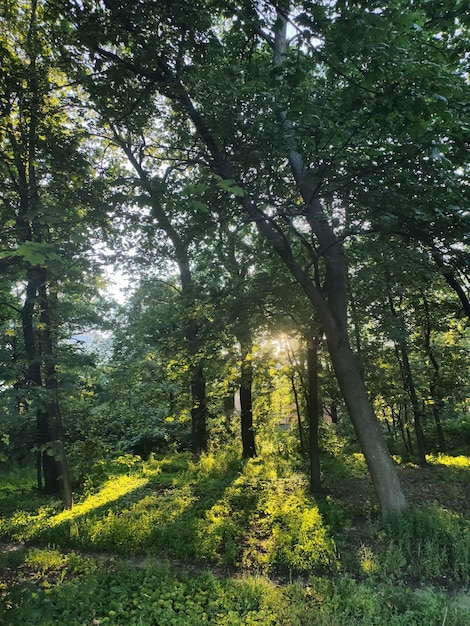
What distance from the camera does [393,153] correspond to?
4.90 meters

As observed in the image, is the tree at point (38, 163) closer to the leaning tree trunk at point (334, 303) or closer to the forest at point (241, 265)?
the forest at point (241, 265)

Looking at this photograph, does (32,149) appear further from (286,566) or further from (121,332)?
(121,332)

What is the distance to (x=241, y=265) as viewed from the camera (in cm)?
848

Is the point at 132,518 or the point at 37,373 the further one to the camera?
the point at 37,373

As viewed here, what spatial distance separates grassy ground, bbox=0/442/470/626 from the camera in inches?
144

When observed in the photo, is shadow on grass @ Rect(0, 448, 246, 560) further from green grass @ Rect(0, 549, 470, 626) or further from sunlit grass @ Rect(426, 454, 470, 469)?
sunlit grass @ Rect(426, 454, 470, 469)

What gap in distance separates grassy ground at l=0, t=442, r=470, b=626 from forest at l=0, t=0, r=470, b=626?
0.04m

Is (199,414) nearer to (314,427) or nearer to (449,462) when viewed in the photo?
(314,427)

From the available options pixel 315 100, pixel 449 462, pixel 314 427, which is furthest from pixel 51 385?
pixel 449 462

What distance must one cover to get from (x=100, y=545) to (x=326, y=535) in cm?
322

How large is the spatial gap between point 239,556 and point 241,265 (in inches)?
209

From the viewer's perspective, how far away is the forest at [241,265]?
3637 mm

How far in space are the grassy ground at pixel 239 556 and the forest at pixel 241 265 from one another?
4cm

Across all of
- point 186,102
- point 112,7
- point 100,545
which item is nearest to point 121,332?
point 100,545
